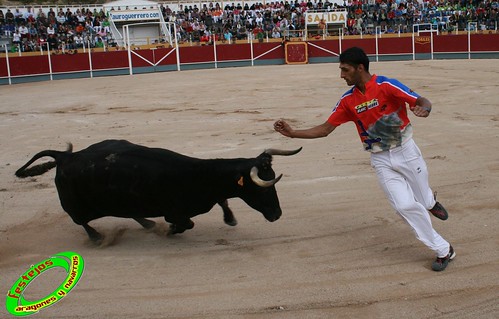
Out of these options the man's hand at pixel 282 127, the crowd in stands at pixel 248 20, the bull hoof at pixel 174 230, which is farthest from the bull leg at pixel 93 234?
the crowd in stands at pixel 248 20

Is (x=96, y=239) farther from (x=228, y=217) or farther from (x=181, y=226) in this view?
(x=228, y=217)

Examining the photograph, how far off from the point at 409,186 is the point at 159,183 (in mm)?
1678

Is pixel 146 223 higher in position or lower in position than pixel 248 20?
lower

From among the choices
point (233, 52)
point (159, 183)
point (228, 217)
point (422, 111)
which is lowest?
point (228, 217)

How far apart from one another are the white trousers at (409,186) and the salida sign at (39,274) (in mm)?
2028

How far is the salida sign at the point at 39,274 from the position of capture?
3.66m

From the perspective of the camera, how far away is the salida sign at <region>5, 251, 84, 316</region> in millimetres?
3660

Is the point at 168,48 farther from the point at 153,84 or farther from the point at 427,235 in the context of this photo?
the point at 427,235

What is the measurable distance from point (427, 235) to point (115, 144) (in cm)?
234

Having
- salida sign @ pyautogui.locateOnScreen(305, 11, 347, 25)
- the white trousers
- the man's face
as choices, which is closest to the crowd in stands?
salida sign @ pyautogui.locateOnScreen(305, 11, 347, 25)

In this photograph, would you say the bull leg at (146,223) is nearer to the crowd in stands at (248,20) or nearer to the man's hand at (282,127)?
the man's hand at (282,127)

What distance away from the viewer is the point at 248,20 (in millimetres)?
29969

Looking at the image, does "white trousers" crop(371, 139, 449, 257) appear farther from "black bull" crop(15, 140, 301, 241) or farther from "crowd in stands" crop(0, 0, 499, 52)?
"crowd in stands" crop(0, 0, 499, 52)

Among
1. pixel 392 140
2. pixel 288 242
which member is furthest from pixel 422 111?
pixel 288 242
